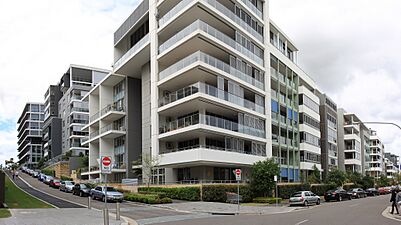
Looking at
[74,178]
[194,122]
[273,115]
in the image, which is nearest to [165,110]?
[194,122]

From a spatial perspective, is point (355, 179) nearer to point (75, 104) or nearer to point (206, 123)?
point (206, 123)

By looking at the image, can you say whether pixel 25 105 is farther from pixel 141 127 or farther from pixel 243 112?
pixel 243 112

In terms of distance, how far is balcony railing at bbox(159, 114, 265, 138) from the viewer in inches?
1732

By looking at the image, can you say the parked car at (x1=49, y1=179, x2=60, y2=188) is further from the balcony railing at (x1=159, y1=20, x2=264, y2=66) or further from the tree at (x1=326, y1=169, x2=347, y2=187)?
the tree at (x1=326, y1=169, x2=347, y2=187)

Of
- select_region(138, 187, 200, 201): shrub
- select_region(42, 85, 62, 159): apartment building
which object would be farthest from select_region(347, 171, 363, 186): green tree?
select_region(42, 85, 62, 159): apartment building

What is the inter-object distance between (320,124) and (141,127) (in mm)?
38666

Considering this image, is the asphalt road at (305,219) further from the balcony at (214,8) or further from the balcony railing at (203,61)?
the balcony at (214,8)

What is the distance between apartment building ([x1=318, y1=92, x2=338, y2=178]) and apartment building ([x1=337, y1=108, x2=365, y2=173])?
13.6 metres

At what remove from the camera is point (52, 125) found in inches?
4737

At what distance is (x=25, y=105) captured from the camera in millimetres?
161625

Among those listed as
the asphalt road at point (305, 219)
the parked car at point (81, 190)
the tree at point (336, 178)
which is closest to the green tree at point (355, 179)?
the tree at point (336, 178)

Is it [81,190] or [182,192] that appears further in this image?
[81,190]

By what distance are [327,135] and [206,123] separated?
155ft

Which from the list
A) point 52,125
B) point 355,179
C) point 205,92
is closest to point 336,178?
point 355,179
